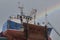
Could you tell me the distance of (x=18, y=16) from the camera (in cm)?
2461

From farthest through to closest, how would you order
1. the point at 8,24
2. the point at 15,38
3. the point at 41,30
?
1. the point at 8,24
2. the point at 41,30
3. the point at 15,38

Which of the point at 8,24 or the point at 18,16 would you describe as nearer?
the point at 8,24

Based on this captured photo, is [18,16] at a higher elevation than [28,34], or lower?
higher

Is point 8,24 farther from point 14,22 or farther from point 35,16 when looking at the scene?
point 35,16

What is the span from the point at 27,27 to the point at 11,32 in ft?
5.21

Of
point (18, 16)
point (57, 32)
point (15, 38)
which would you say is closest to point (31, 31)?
point (15, 38)

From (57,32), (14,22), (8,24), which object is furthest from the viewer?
(57,32)

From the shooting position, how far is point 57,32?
1087 inches

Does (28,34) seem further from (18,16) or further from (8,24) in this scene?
(18,16)

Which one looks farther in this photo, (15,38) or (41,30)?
(41,30)

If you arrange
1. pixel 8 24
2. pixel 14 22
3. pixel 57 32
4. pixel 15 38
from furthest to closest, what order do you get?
pixel 57 32 → pixel 14 22 → pixel 8 24 → pixel 15 38

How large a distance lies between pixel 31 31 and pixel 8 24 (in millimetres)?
5504

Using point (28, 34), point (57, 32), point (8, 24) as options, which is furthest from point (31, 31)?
point (57, 32)

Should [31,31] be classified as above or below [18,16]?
below
